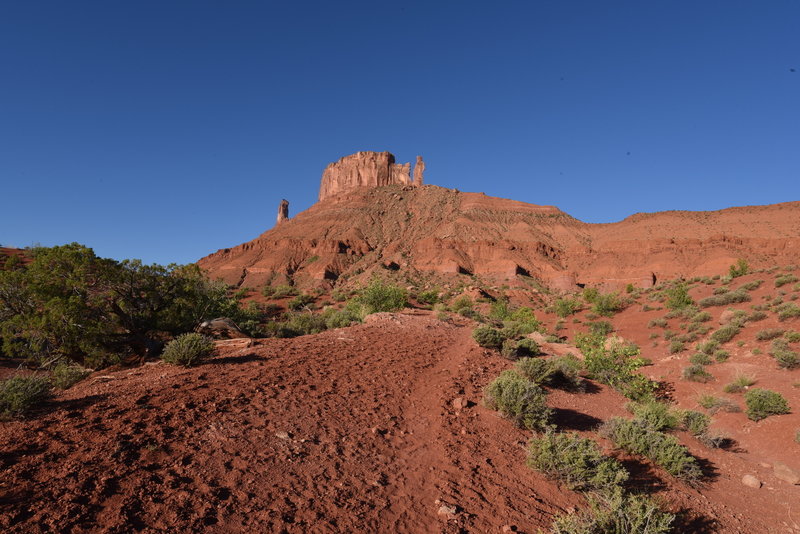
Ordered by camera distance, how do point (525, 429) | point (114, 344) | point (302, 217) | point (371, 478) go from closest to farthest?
point (371, 478) < point (525, 429) < point (114, 344) < point (302, 217)

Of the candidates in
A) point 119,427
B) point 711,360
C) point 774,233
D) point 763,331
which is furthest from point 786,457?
point 774,233

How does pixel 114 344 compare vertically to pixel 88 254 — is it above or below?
below

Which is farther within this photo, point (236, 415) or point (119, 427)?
point (236, 415)

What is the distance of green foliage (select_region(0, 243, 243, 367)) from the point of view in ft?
29.1

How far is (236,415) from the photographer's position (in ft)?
15.9

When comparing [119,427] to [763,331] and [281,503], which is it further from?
[763,331]

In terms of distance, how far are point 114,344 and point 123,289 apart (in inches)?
61.5

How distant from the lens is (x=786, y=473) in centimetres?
552

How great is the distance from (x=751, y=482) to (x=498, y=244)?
213 feet

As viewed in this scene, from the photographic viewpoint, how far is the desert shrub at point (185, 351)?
7.07 meters

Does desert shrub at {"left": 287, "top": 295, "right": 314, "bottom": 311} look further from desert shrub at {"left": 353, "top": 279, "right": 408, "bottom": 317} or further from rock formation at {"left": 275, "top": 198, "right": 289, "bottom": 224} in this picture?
rock formation at {"left": 275, "top": 198, "right": 289, "bottom": 224}

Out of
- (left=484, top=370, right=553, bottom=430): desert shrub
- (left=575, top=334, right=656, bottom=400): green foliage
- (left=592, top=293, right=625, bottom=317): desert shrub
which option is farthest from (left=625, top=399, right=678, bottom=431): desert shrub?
(left=592, top=293, right=625, bottom=317): desert shrub

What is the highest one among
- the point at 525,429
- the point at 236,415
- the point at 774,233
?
the point at 774,233

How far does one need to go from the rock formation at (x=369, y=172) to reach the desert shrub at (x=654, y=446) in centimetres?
9801
